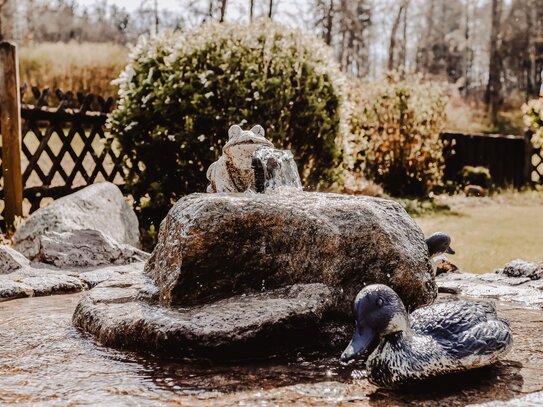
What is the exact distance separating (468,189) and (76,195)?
10072 millimetres

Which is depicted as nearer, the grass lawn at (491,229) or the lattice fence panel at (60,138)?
the grass lawn at (491,229)

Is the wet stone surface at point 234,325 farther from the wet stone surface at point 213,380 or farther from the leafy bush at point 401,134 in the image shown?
the leafy bush at point 401,134

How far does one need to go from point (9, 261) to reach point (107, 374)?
9.87 ft

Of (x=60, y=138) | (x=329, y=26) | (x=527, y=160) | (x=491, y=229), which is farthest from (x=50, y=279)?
(x=329, y=26)

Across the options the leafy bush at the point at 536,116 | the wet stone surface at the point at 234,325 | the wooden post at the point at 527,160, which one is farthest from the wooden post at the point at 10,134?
the wooden post at the point at 527,160

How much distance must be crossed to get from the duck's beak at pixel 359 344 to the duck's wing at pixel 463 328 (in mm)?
281

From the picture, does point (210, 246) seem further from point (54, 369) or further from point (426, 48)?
point (426, 48)

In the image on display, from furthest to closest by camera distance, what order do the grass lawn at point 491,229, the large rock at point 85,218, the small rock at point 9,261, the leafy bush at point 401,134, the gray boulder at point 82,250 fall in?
the leafy bush at point 401,134 → the grass lawn at point 491,229 → the large rock at point 85,218 → the gray boulder at point 82,250 → the small rock at point 9,261

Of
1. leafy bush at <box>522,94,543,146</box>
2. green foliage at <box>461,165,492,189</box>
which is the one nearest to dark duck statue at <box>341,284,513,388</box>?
leafy bush at <box>522,94,543,146</box>

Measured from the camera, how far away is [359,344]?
258cm

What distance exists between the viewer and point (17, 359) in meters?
3.00

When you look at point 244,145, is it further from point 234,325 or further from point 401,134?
point 401,134

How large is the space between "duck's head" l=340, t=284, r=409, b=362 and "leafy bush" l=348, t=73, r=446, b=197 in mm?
10021

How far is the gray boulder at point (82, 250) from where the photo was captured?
18.7ft
